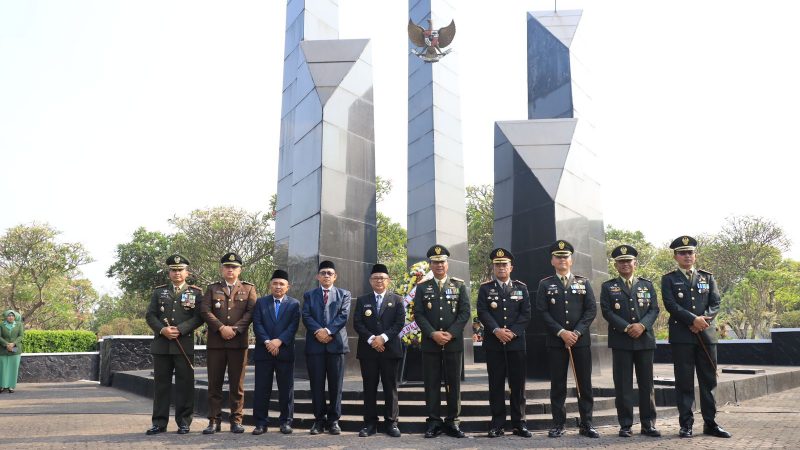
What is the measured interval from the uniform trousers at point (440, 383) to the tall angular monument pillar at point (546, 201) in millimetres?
3588

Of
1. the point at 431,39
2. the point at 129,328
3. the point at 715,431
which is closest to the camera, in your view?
the point at 715,431

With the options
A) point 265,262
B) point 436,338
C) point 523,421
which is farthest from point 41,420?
point 265,262

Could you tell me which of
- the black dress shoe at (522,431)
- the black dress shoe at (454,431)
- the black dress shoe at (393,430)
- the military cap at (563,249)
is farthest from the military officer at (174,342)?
the military cap at (563,249)

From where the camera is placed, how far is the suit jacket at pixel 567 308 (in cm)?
650

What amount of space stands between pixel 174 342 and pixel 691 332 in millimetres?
5457

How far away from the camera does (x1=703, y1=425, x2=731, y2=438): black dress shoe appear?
6.09 meters

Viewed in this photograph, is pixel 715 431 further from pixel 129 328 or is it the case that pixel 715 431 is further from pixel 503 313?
pixel 129 328

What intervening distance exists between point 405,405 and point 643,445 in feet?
8.78

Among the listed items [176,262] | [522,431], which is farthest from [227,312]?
[522,431]

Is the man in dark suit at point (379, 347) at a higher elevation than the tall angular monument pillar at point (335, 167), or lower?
lower

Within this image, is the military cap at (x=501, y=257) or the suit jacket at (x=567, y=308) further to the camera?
the military cap at (x=501, y=257)

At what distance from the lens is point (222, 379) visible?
6707 millimetres

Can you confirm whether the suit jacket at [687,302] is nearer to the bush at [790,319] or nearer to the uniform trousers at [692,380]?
the uniform trousers at [692,380]

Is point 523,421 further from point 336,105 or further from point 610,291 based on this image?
point 336,105
